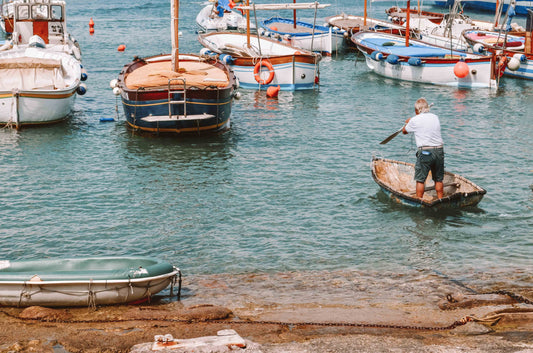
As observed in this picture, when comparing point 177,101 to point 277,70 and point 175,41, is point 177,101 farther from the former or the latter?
point 277,70

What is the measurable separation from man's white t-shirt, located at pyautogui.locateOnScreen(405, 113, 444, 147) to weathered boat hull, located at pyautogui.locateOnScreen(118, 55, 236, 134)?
Result: 9010 millimetres

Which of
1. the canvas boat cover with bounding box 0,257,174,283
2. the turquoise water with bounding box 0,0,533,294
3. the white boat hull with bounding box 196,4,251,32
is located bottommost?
the turquoise water with bounding box 0,0,533,294

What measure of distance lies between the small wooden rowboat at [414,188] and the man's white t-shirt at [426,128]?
1333mm

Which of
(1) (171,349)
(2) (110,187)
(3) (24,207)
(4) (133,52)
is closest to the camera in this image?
(1) (171,349)

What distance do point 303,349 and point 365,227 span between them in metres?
7.07

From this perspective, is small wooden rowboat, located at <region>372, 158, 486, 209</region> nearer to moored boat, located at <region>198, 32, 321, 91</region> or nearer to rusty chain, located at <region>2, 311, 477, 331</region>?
rusty chain, located at <region>2, 311, 477, 331</region>

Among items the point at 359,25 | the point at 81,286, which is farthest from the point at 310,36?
the point at 81,286

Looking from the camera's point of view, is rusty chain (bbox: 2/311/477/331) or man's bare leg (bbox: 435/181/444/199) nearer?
rusty chain (bbox: 2/311/477/331)

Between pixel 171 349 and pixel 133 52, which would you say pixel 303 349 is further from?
pixel 133 52

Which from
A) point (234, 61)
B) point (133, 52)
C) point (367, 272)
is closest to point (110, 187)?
point (367, 272)

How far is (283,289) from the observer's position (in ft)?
39.5

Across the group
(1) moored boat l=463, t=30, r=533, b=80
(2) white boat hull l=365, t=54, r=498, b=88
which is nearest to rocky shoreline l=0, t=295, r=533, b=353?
(2) white boat hull l=365, t=54, r=498, b=88

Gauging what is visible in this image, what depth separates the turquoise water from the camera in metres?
14.0

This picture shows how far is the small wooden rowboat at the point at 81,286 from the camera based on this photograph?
34.2ft
